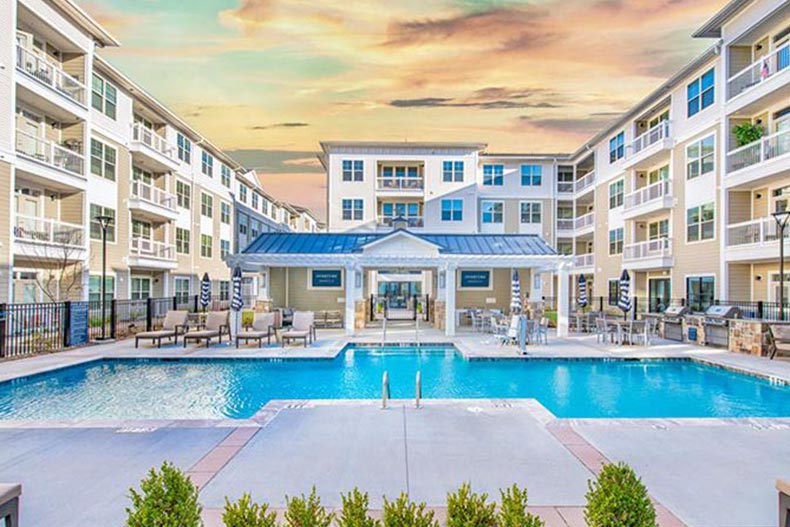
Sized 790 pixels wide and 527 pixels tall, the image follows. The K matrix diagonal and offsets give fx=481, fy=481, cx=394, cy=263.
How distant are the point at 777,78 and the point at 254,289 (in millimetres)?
38269

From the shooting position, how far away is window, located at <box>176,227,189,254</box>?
93.2 ft

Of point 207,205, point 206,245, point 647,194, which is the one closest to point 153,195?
point 207,205

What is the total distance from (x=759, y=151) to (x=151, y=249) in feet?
90.3

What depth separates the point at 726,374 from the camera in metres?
12.3

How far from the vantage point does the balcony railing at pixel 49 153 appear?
1744 centimetres

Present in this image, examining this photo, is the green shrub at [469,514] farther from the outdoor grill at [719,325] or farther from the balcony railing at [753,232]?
the balcony railing at [753,232]

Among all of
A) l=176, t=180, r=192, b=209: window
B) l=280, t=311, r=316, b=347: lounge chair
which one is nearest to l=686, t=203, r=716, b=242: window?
l=280, t=311, r=316, b=347: lounge chair

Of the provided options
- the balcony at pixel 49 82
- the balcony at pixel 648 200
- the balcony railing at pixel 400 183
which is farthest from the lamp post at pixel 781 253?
the balcony at pixel 49 82

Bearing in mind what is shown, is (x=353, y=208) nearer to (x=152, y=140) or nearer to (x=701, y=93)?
(x=152, y=140)

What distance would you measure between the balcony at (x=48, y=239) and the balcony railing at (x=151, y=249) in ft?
13.0

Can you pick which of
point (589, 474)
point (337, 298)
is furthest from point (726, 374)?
point (337, 298)

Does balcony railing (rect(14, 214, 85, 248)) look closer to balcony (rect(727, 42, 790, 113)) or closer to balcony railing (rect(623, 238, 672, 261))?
balcony railing (rect(623, 238, 672, 261))

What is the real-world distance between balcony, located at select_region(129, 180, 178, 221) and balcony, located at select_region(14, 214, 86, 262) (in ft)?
13.4

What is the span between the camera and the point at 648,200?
974 inches
